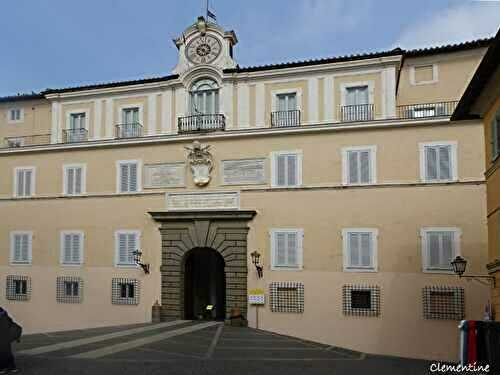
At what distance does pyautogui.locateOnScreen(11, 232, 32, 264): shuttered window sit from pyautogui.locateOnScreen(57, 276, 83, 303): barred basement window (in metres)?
1.98

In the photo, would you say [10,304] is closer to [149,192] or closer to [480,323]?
[149,192]

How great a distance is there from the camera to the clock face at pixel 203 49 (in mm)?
22062

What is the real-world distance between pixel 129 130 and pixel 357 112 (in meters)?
9.75

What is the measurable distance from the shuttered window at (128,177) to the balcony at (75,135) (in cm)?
239

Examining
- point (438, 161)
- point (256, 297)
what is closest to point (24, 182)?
point (256, 297)

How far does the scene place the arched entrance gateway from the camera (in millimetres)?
20734

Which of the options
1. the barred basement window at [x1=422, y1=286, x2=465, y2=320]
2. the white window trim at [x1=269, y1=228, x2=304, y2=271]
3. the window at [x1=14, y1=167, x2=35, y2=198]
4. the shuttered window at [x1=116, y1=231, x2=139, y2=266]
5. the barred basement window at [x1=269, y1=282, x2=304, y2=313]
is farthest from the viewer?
the window at [x1=14, y1=167, x2=35, y2=198]

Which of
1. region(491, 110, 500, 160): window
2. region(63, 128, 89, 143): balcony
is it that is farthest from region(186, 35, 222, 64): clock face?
region(491, 110, 500, 160): window

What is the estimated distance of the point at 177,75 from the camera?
22.3 meters

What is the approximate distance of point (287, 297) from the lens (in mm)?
20078

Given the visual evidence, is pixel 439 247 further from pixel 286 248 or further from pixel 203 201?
pixel 203 201

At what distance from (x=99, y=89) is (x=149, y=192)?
536 cm

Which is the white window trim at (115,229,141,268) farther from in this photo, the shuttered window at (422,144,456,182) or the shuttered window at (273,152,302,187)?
the shuttered window at (422,144,456,182)

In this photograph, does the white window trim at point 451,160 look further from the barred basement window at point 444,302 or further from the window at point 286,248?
the window at point 286,248
